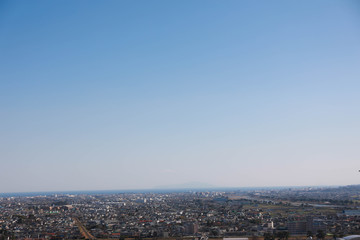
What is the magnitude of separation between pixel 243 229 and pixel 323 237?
20.6ft

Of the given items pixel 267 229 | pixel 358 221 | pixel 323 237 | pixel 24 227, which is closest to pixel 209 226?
pixel 267 229

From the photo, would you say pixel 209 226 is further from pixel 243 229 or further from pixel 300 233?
pixel 300 233

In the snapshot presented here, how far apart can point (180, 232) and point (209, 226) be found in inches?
113

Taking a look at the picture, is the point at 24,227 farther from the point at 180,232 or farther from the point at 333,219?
the point at 333,219

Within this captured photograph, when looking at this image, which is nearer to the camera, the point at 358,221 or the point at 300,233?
the point at 300,233

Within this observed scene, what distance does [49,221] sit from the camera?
33.0 metres

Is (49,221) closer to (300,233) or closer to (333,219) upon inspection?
(300,233)

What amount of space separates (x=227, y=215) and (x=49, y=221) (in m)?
15.9

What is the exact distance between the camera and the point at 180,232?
24609 mm


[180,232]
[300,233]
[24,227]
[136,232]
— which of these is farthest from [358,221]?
[24,227]

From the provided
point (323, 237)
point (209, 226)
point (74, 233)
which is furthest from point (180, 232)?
point (323, 237)

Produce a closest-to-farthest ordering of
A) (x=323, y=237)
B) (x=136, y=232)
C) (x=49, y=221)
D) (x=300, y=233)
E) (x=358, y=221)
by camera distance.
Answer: (x=323, y=237) → (x=300, y=233) → (x=136, y=232) → (x=358, y=221) → (x=49, y=221)

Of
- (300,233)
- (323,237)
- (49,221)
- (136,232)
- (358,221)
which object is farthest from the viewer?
(49,221)

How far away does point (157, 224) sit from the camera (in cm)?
2864
